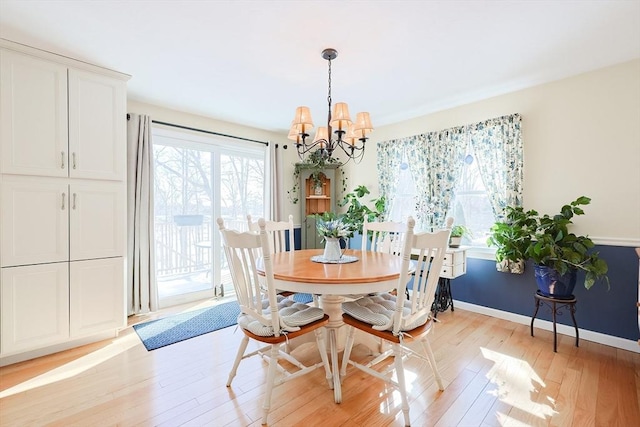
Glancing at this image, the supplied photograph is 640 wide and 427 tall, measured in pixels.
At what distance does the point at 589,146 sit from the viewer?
2.65 meters

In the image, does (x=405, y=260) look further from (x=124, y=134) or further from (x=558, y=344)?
(x=124, y=134)

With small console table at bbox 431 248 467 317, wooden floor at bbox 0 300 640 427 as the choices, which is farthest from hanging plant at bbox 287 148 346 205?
wooden floor at bbox 0 300 640 427

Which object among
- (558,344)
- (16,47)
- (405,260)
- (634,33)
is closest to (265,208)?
(16,47)

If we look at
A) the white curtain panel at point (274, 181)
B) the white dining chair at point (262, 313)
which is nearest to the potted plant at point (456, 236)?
the white dining chair at point (262, 313)

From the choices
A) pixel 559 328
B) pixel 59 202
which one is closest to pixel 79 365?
pixel 59 202

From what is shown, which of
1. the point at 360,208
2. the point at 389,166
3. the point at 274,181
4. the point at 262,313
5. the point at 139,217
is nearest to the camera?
the point at 262,313

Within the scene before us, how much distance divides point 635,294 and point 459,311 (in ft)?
4.88

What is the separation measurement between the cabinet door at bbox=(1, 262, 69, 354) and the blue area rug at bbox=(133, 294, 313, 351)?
0.65 meters

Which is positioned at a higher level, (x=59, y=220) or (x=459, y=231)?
(x=59, y=220)

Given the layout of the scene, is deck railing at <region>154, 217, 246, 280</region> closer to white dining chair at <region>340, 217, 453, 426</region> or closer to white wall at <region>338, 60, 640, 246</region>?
white dining chair at <region>340, 217, 453, 426</region>

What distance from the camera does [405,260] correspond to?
1.54 m

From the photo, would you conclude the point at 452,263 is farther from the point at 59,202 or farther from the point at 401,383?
the point at 59,202

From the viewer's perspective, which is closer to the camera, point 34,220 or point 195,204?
point 34,220

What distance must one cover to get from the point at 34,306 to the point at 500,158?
4.60m
